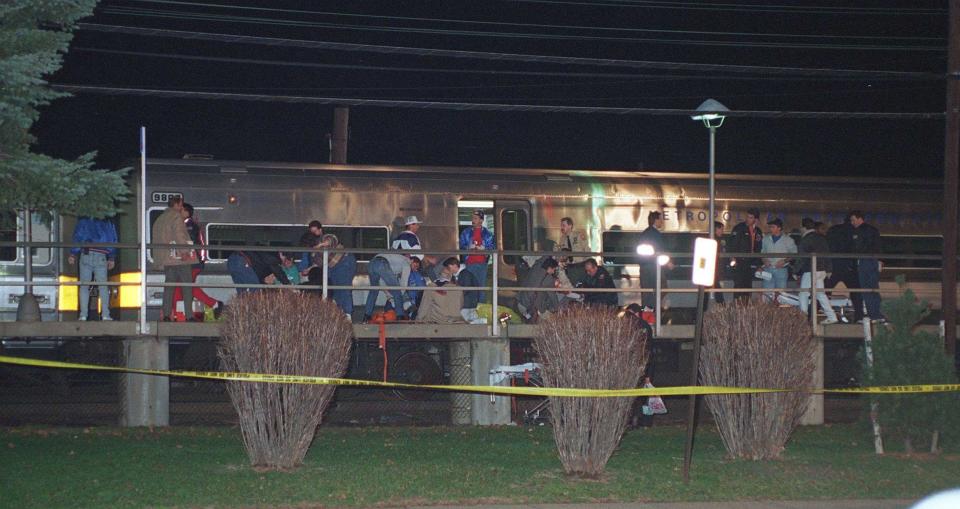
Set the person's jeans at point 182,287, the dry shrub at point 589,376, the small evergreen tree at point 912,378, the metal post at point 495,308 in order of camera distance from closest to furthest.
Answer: the dry shrub at point 589,376, the small evergreen tree at point 912,378, the metal post at point 495,308, the person's jeans at point 182,287

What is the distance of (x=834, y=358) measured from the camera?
57.6 feet

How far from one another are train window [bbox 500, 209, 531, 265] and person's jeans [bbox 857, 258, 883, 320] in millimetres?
5369

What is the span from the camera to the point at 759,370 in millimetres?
11391

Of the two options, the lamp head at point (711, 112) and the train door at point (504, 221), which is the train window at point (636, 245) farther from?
the lamp head at point (711, 112)

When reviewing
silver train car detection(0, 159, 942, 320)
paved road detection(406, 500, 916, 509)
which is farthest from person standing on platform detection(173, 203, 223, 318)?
paved road detection(406, 500, 916, 509)

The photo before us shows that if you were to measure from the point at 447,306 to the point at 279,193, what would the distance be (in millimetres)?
4565

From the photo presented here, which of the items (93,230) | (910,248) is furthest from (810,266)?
(93,230)

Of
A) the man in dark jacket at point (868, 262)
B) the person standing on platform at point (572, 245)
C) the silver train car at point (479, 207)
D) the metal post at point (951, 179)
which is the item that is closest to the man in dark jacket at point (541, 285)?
the person standing on platform at point (572, 245)

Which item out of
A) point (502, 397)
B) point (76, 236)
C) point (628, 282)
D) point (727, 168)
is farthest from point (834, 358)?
point (727, 168)


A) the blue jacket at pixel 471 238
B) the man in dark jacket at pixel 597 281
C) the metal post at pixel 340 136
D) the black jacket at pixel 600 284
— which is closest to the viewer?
the man in dark jacket at pixel 597 281

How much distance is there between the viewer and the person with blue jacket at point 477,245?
16.2 m

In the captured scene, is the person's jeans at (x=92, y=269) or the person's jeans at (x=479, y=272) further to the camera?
the person's jeans at (x=479, y=272)

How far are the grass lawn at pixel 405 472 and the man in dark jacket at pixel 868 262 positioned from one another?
4114 mm

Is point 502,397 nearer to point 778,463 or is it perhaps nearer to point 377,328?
point 377,328
